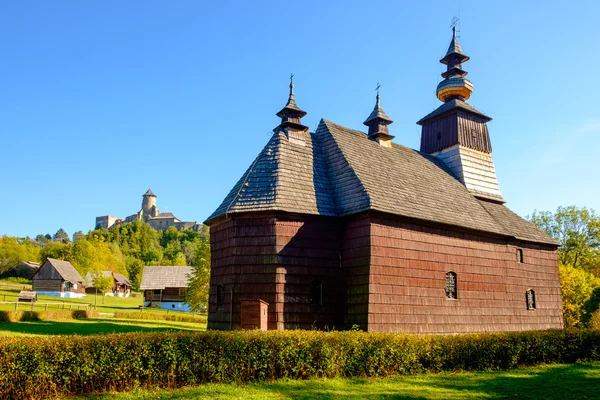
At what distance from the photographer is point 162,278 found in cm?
5703

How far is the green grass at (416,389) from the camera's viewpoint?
10.2 m

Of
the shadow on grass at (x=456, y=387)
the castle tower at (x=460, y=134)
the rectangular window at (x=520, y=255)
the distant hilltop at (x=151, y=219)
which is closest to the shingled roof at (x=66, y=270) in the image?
the castle tower at (x=460, y=134)

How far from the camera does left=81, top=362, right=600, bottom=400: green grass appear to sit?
401 inches

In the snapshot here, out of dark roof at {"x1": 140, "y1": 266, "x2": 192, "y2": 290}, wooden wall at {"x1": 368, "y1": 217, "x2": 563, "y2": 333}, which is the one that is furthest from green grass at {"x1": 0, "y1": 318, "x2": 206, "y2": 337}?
dark roof at {"x1": 140, "y1": 266, "x2": 192, "y2": 290}

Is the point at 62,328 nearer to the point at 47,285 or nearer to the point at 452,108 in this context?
the point at 452,108

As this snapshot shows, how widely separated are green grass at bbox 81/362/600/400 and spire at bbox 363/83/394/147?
14338mm

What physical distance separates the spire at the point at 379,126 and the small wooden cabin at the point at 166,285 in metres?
37.6

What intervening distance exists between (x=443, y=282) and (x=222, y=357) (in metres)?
12.0

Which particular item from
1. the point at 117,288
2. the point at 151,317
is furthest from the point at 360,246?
the point at 117,288

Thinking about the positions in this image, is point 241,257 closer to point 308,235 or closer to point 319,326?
point 308,235

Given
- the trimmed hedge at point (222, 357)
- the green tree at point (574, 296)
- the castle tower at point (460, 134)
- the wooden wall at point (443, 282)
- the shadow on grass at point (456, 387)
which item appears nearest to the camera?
the trimmed hedge at point (222, 357)

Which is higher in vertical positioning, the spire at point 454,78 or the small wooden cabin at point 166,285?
the spire at point 454,78

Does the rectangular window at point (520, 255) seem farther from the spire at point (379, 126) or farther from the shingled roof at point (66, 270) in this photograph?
the shingled roof at point (66, 270)

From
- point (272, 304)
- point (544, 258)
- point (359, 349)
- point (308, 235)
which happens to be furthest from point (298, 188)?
point (544, 258)
